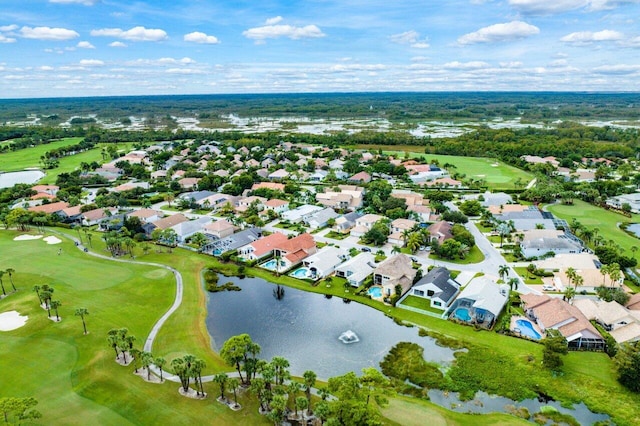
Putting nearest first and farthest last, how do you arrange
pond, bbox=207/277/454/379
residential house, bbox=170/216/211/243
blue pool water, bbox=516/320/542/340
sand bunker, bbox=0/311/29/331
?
pond, bbox=207/277/454/379 < blue pool water, bbox=516/320/542/340 < sand bunker, bbox=0/311/29/331 < residential house, bbox=170/216/211/243

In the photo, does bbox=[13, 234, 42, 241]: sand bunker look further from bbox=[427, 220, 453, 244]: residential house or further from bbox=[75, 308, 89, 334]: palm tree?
bbox=[427, 220, 453, 244]: residential house

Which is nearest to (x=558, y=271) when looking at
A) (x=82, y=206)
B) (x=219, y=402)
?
(x=219, y=402)

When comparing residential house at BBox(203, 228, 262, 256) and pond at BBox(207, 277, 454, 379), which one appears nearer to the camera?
pond at BBox(207, 277, 454, 379)

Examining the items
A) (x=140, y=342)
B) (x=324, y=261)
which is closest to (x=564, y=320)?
(x=324, y=261)

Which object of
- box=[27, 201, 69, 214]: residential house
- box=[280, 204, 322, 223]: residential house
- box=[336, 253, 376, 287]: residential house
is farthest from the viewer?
box=[27, 201, 69, 214]: residential house

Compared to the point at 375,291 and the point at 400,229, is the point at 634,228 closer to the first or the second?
the point at 400,229

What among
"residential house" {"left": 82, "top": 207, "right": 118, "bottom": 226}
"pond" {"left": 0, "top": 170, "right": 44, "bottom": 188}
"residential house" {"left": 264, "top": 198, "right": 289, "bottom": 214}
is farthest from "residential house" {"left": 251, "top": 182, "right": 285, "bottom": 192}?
"pond" {"left": 0, "top": 170, "right": 44, "bottom": 188}
